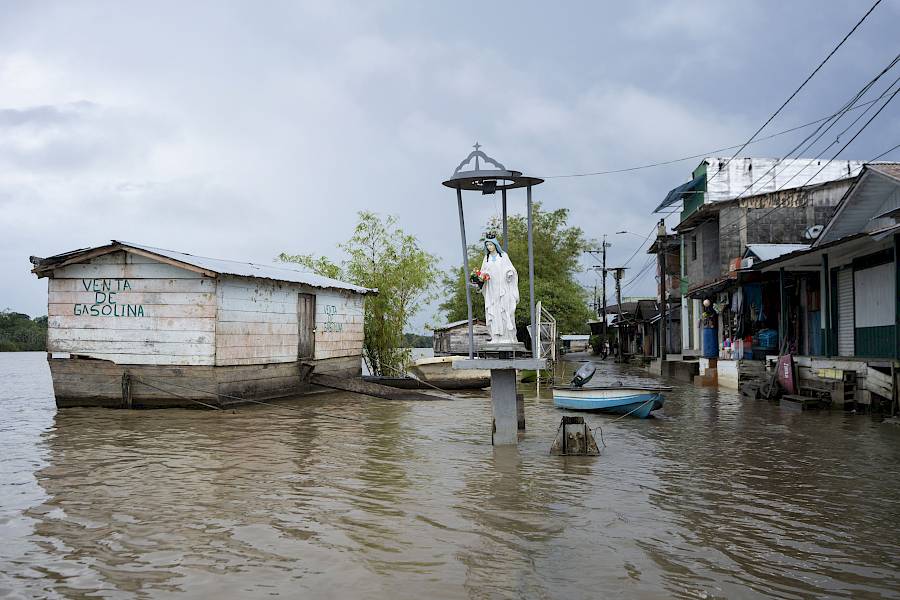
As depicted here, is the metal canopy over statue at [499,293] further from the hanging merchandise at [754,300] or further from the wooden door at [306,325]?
the hanging merchandise at [754,300]

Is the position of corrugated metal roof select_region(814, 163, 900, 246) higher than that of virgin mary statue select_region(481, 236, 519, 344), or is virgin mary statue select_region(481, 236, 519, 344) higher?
corrugated metal roof select_region(814, 163, 900, 246)

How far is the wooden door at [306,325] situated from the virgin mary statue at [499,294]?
36.5ft

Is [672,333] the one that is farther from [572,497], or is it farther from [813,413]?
[572,497]


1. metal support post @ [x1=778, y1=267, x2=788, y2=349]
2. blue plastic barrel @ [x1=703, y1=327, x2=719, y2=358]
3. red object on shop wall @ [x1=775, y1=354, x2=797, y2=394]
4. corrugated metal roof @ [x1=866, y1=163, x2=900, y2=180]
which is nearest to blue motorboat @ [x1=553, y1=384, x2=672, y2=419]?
red object on shop wall @ [x1=775, y1=354, x2=797, y2=394]

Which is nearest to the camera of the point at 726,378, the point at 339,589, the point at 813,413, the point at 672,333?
the point at 339,589

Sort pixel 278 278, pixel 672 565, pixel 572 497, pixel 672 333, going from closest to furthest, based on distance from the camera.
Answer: pixel 672 565 → pixel 572 497 → pixel 278 278 → pixel 672 333

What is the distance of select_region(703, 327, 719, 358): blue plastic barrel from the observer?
101 ft

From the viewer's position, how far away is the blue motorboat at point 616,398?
15.8 metres

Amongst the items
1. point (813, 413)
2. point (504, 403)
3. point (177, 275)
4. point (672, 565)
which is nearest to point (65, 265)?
point (177, 275)

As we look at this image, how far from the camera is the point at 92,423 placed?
1460 cm

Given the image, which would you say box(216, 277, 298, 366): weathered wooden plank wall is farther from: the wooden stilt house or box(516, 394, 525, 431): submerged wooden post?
box(516, 394, 525, 431): submerged wooden post

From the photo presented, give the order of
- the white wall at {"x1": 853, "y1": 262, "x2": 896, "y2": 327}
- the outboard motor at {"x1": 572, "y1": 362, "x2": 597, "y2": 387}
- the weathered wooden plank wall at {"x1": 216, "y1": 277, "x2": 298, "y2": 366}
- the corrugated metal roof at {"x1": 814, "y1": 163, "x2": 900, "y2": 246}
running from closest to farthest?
the white wall at {"x1": 853, "y1": 262, "x2": 896, "y2": 327} < the outboard motor at {"x1": 572, "y1": 362, "x2": 597, "y2": 387} < the weathered wooden plank wall at {"x1": 216, "y1": 277, "x2": 298, "y2": 366} < the corrugated metal roof at {"x1": 814, "y1": 163, "x2": 900, "y2": 246}

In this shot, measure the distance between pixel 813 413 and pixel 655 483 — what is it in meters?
9.86

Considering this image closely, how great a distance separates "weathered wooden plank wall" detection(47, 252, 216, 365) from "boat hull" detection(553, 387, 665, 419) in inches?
322
